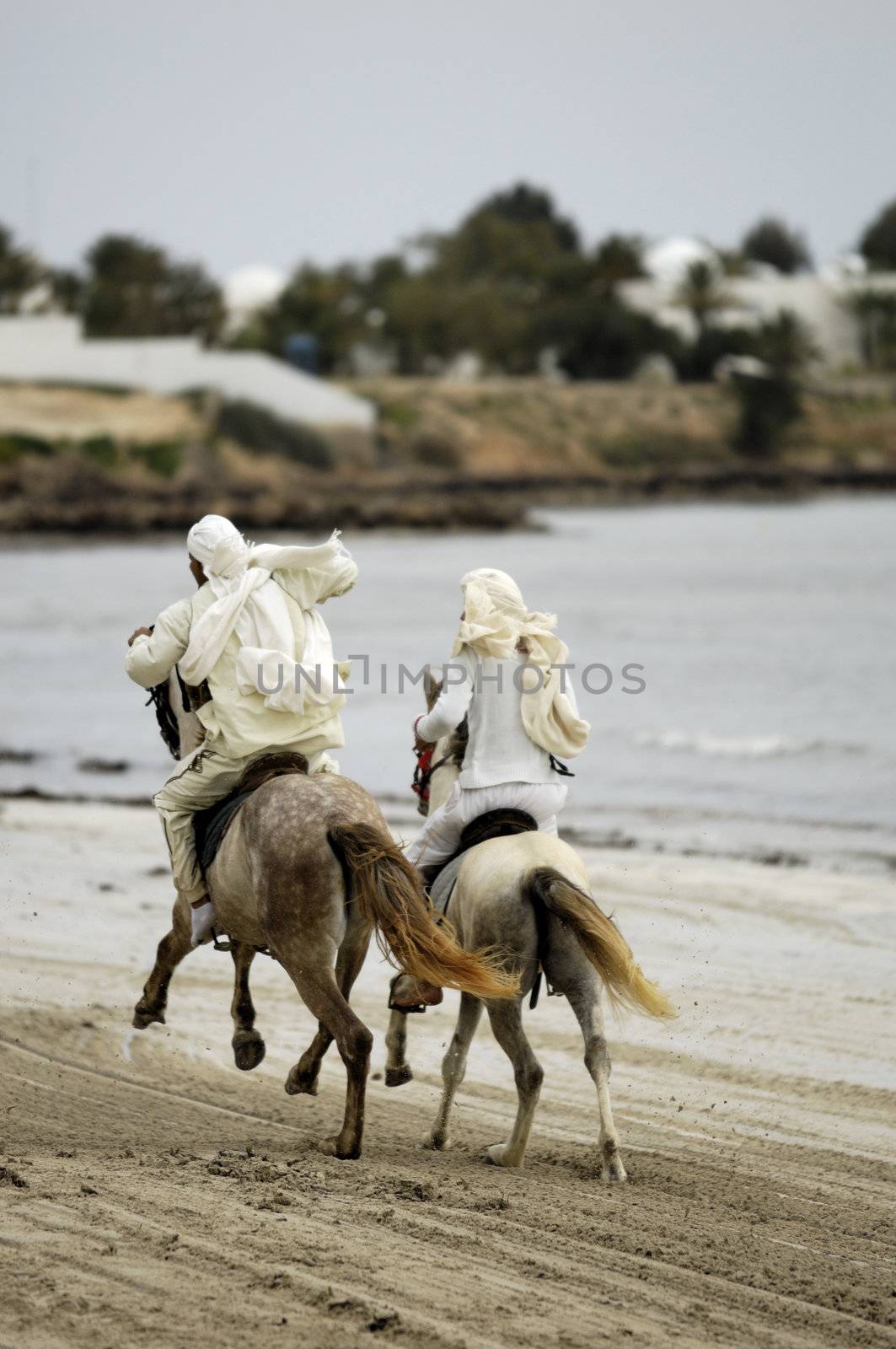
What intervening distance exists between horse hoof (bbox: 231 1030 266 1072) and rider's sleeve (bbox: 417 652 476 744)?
1565 millimetres

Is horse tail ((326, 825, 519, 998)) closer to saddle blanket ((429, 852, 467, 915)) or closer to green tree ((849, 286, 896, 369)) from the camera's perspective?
saddle blanket ((429, 852, 467, 915))

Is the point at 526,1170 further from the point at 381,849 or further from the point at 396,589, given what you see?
the point at 396,589

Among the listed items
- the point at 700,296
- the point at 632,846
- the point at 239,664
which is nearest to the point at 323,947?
the point at 239,664

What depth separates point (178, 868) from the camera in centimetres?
734

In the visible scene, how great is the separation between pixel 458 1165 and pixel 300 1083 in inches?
32.0

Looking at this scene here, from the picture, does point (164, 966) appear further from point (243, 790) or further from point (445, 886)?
point (445, 886)

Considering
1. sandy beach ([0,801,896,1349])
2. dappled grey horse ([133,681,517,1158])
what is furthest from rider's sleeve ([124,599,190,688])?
sandy beach ([0,801,896,1349])

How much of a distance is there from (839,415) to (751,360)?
19.2ft

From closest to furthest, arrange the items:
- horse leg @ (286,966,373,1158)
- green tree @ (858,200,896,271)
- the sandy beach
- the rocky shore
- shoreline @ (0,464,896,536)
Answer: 1. the sandy beach
2. horse leg @ (286,966,373,1158)
3. shoreline @ (0,464,896,536)
4. the rocky shore
5. green tree @ (858,200,896,271)

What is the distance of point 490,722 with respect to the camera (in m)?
6.98

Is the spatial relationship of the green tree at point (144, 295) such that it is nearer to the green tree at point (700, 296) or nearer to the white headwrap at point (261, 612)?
the green tree at point (700, 296)

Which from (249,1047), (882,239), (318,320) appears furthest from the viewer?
(882,239)

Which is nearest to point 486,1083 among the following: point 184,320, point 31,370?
point 31,370

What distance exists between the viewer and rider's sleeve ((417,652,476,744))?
6.90 m
